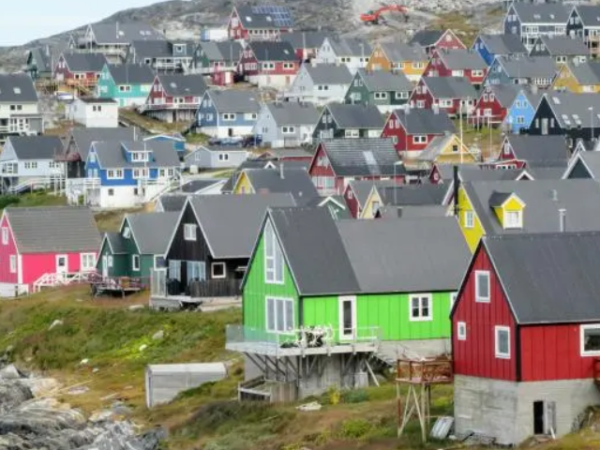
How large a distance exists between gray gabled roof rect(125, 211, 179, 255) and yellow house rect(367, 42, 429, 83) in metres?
83.4

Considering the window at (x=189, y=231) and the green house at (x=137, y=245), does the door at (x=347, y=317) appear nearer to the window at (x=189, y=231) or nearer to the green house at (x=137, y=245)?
the window at (x=189, y=231)

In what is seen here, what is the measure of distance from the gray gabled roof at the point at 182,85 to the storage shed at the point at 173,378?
95738 millimetres

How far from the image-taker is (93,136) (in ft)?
406

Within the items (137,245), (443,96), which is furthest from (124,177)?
(137,245)

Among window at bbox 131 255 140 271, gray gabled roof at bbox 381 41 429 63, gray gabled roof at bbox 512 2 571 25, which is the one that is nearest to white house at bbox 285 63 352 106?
gray gabled roof at bbox 381 41 429 63

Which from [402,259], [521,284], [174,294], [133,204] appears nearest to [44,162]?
[133,204]

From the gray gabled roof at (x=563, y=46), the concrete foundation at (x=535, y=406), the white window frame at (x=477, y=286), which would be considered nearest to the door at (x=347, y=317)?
the white window frame at (x=477, y=286)

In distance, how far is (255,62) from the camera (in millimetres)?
167250

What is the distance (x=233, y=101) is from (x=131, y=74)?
1550 cm

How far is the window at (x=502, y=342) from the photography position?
44.2 metres

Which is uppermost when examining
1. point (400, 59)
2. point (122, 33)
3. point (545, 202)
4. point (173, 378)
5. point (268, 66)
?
point (122, 33)

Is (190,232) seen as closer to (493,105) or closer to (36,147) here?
(36,147)

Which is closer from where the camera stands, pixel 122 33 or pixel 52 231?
pixel 52 231

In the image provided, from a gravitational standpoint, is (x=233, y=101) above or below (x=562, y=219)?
above
